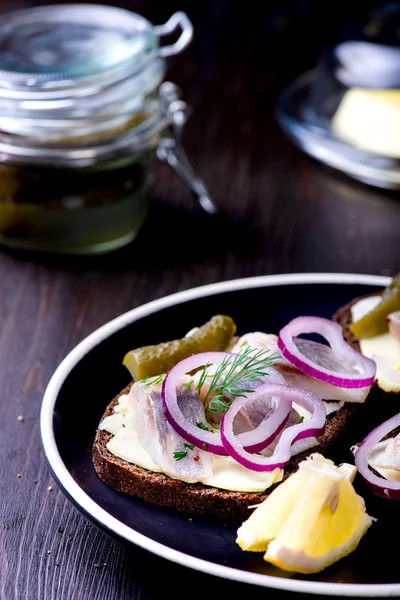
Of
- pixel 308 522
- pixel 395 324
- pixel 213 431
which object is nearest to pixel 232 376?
pixel 213 431

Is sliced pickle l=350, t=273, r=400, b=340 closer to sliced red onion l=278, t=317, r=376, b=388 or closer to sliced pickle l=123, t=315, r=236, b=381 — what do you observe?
sliced red onion l=278, t=317, r=376, b=388

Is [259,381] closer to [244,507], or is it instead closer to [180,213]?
[244,507]

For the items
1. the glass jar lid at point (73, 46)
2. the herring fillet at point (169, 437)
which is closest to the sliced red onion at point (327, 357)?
the herring fillet at point (169, 437)

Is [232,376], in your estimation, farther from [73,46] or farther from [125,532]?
[73,46]

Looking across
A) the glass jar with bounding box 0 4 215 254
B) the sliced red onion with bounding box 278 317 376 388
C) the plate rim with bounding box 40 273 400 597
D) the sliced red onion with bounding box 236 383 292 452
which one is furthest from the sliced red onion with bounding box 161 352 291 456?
the glass jar with bounding box 0 4 215 254

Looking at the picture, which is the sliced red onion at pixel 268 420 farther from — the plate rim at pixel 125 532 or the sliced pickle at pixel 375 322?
the sliced pickle at pixel 375 322

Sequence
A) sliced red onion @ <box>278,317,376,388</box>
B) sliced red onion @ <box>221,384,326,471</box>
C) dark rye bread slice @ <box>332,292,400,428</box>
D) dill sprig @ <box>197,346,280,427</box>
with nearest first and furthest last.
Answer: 1. sliced red onion @ <box>221,384,326,471</box>
2. dill sprig @ <box>197,346,280,427</box>
3. sliced red onion @ <box>278,317,376,388</box>
4. dark rye bread slice @ <box>332,292,400,428</box>
